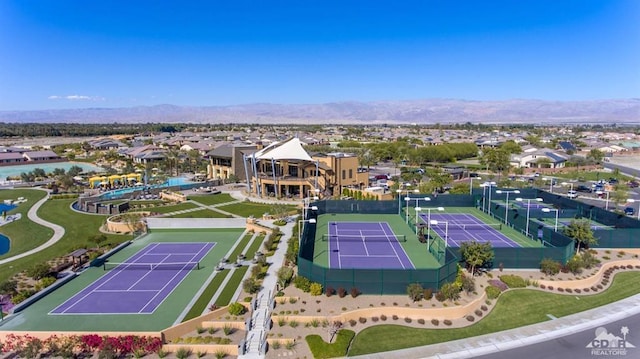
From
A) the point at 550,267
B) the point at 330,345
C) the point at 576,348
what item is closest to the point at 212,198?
the point at 330,345

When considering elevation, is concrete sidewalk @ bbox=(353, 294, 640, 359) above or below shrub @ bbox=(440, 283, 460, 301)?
below

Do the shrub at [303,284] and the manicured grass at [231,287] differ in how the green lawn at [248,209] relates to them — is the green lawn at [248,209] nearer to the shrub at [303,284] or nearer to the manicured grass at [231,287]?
the manicured grass at [231,287]

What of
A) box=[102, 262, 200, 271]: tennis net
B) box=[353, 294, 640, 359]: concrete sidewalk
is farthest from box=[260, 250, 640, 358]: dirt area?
box=[102, 262, 200, 271]: tennis net

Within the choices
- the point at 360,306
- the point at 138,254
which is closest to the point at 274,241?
the point at 138,254

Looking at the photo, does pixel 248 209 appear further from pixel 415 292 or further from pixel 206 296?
pixel 415 292

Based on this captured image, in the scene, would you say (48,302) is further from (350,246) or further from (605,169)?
(605,169)

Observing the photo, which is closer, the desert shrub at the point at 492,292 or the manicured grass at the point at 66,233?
the desert shrub at the point at 492,292

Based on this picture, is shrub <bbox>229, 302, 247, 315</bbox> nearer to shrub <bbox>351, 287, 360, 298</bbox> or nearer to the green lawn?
shrub <bbox>351, 287, 360, 298</bbox>

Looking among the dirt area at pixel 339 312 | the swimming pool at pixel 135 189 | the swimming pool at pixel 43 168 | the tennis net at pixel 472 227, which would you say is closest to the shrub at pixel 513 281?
the dirt area at pixel 339 312
